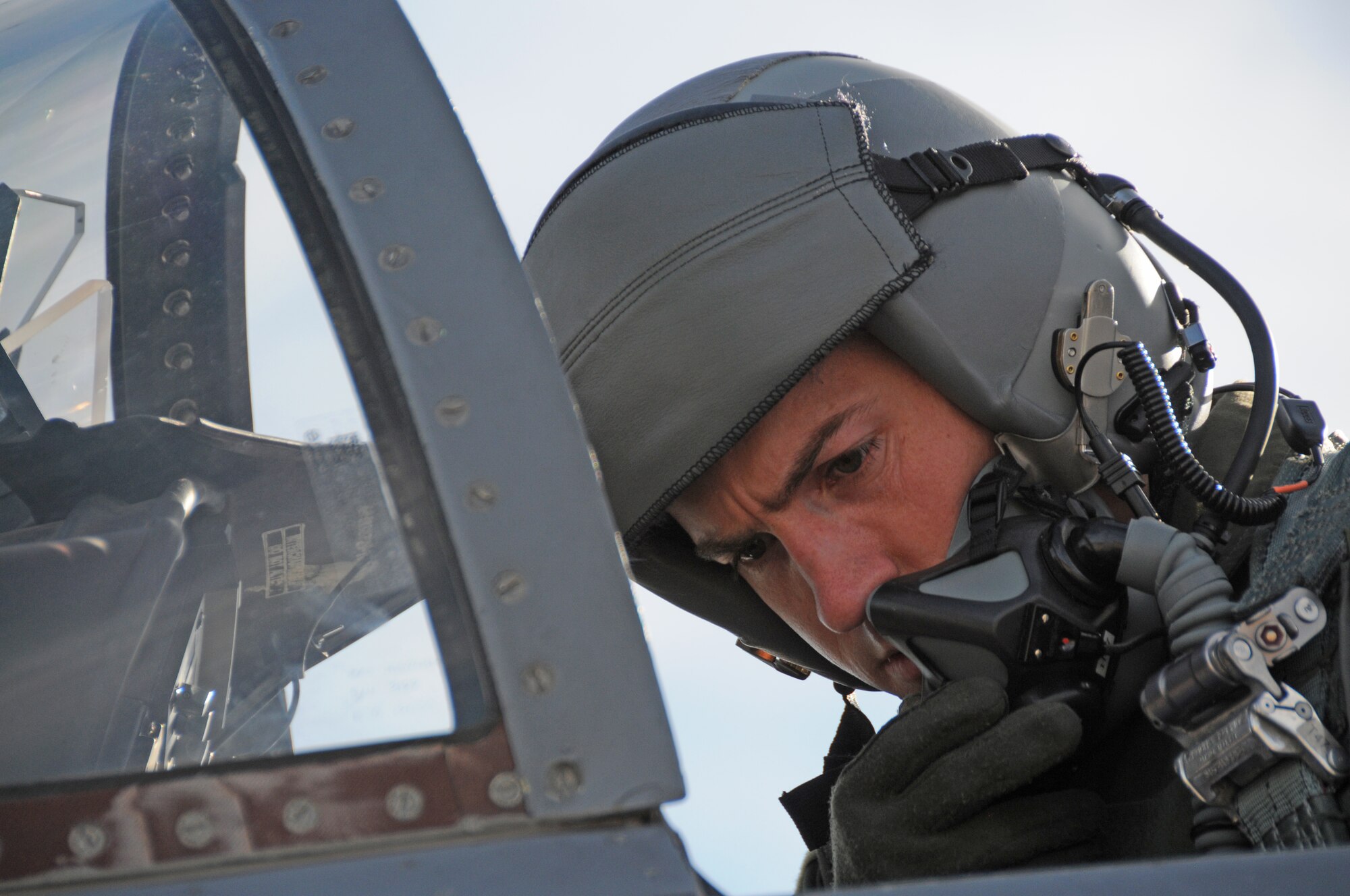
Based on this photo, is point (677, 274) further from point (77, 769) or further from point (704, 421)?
point (77, 769)

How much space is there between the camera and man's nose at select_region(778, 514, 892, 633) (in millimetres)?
1812

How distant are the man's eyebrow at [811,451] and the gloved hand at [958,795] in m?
0.45

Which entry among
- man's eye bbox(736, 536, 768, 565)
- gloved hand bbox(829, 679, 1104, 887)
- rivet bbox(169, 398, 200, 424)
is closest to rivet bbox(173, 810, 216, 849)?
rivet bbox(169, 398, 200, 424)

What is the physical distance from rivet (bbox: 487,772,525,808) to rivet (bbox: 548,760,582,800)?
22mm

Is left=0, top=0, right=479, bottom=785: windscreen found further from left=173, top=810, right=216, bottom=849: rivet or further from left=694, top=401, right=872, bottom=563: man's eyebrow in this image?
left=694, top=401, right=872, bottom=563: man's eyebrow

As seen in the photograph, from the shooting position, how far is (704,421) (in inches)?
69.5

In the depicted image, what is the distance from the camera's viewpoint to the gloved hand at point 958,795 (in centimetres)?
139

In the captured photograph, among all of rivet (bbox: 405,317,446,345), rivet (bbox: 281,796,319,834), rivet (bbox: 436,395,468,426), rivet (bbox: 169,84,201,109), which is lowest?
rivet (bbox: 281,796,319,834)

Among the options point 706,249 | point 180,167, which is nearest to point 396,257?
point 180,167

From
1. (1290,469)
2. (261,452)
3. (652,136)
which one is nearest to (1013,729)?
(1290,469)

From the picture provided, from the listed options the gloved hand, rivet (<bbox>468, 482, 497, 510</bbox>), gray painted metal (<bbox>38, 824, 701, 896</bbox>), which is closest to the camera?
gray painted metal (<bbox>38, 824, 701, 896</bbox>)

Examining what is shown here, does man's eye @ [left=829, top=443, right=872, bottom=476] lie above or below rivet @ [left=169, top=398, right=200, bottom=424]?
below

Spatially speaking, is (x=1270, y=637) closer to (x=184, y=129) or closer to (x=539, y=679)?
(x=539, y=679)

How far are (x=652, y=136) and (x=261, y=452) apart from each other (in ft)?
3.63
